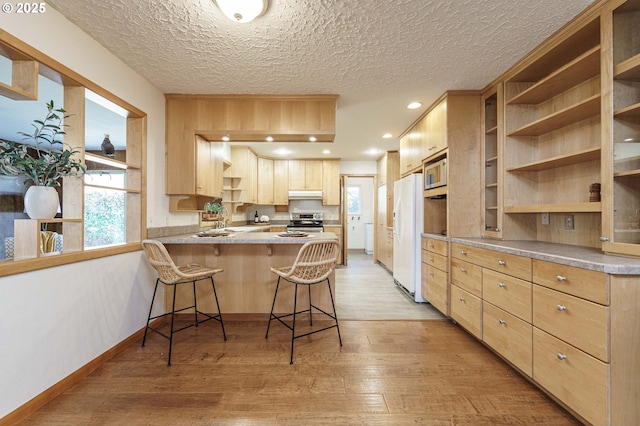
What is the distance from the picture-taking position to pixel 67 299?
1.69 metres

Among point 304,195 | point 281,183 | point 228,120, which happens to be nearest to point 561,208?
point 228,120

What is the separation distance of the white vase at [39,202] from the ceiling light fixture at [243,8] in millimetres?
1483

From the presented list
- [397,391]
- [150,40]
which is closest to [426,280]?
[397,391]

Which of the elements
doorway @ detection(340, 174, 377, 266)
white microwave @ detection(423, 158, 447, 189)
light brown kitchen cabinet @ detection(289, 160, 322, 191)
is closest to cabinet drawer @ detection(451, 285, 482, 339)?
white microwave @ detection(423, 158, 447, 189)

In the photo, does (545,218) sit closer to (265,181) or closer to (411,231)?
(411,231)

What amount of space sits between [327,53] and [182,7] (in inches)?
39.0

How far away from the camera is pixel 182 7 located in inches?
62.2

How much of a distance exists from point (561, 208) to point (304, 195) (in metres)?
4.35

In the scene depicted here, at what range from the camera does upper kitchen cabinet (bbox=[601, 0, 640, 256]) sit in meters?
1.50

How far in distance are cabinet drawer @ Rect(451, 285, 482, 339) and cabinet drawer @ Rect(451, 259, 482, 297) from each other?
0.16ft

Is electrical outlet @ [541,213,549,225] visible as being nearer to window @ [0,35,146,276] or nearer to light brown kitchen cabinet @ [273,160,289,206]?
window @ [0,35,146,276]

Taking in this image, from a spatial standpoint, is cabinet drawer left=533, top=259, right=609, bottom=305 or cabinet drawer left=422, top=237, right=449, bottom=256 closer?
cabinet drawer left=533, top=259, right=609, bottom=305

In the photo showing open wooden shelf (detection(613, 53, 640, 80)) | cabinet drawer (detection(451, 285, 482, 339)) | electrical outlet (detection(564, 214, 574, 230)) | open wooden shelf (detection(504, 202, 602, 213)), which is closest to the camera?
open wooden shelf (detection(613, 53, 640, 80))

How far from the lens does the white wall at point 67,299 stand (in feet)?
4.61
